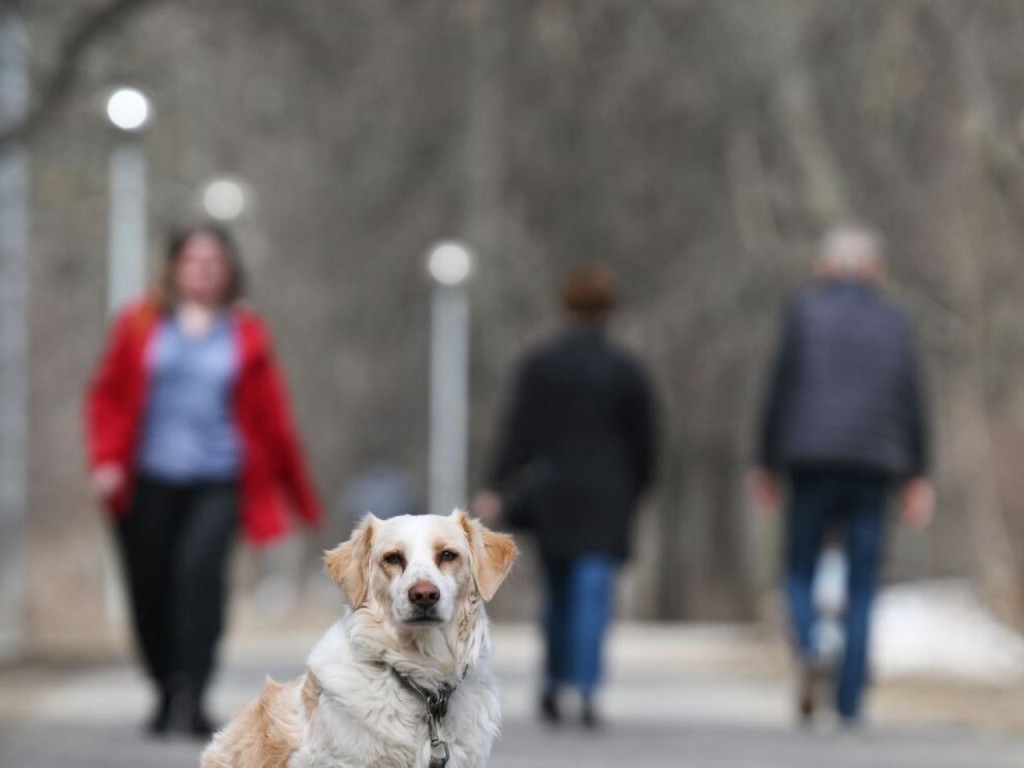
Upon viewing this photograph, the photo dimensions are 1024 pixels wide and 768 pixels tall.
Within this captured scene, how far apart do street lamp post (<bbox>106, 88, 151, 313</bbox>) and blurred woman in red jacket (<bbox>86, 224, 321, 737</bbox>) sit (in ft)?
24.8

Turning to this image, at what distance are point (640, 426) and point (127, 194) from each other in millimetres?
10463

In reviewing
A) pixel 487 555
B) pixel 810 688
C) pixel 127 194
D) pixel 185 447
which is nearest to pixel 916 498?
pixel 810 688

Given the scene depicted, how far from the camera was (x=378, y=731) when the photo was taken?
5848 millimetres

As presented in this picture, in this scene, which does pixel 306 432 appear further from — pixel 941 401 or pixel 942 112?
pixel 942 112

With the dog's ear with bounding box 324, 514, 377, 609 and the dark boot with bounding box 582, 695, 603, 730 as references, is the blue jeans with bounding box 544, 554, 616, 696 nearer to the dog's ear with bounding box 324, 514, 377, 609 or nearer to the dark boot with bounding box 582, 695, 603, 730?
the dark boot with bounding box 582, 695, 603, 730

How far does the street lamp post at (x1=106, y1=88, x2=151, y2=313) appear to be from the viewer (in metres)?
19.8

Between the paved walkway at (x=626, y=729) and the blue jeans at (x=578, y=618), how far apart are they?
0.27m

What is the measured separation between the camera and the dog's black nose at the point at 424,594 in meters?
5.75

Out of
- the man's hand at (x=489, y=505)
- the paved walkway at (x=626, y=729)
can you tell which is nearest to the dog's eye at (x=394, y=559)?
the paved walkway at (x=626, y=729)

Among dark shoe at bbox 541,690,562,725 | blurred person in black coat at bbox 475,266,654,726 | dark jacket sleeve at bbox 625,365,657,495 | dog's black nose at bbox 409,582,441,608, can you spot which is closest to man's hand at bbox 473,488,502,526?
blurred person in black coat at bbox 475,266,654,726

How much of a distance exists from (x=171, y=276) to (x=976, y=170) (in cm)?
719

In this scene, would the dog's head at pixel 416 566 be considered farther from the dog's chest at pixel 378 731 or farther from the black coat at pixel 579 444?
the black coat at pixel 579 444

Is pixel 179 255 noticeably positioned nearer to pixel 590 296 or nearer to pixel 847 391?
pixel 590 296

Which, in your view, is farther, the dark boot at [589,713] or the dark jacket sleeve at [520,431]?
the dark jacket sleeve at [520,431]
